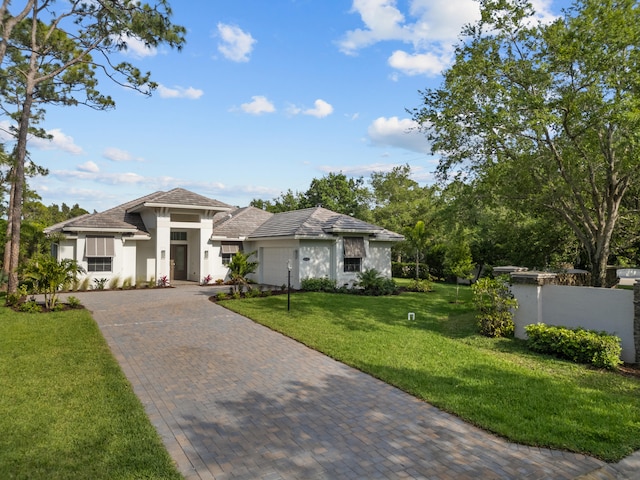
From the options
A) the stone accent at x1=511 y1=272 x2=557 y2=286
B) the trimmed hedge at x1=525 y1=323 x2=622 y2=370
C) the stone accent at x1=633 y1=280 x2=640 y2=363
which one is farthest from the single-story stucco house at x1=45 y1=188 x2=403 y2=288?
the stone accent at x1=633 y1=280 x2=640 y2=363

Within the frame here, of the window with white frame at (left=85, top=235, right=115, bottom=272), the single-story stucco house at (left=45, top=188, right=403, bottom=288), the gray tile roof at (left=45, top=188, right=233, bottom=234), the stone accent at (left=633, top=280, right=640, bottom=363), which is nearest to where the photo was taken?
the stone accent at (left=633, top=280, right=640, bottom=363)

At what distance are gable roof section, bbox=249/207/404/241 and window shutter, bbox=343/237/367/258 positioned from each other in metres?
0.41

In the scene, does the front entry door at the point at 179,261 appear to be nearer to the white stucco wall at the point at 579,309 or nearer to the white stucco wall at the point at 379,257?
the white stucco wall at the point at 379,257

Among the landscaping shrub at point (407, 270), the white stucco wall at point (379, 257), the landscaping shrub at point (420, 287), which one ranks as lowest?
the landscaping shrub at point (420, 287)

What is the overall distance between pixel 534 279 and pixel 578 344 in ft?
7.06

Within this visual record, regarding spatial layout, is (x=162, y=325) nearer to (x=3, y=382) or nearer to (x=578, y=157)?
(x=3, y=382)

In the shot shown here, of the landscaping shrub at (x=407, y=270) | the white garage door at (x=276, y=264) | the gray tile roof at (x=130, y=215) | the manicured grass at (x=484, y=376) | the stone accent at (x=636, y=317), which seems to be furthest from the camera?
the landscaping shrub at (x=407, y=270)

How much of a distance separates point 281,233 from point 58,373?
15.0 m

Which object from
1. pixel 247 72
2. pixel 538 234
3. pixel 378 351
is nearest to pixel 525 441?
pixel 378 351

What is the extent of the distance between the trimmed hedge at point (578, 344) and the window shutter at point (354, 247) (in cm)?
1243

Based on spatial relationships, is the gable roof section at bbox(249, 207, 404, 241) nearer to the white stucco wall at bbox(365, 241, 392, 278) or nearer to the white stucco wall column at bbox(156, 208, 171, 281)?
the white stucco wall at bbox(365, 241, 392, 278)

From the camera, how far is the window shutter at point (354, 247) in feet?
71.5

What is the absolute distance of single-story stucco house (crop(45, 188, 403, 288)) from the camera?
70.1 ft

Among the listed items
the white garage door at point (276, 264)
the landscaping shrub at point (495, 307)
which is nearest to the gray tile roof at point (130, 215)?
the white garage door at point (276, 264)
